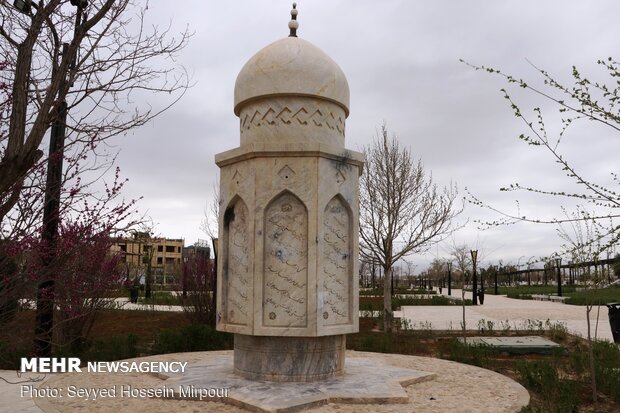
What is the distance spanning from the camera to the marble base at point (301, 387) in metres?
5.80

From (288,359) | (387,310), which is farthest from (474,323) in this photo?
(288,359)

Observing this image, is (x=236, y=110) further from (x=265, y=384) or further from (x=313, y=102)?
(x=265, y=384)

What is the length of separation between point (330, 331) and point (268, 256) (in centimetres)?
133

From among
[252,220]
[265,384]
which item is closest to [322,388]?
[265,384]

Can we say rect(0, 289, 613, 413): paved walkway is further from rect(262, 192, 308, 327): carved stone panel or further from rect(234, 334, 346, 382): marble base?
rect(262, 192, 308, 327): carved stone panel

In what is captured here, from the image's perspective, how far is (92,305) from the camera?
33.2 feet

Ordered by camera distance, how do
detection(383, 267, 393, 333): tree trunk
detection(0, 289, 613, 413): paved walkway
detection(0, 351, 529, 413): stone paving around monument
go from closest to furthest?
1. detection(0, 351, 529, 413): stone paving around monument
2. detection(0, 289, 613, 413): paved walkway
3. detection(383, 267, 393, 333): tree trunk

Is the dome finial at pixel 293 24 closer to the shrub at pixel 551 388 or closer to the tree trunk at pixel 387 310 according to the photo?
the shrub at pixel 551 388

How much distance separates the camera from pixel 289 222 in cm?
706

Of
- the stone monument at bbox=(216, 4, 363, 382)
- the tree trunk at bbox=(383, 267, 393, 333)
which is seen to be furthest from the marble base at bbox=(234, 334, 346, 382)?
the tree trunk at bbox=(383, 267, 393, 333)

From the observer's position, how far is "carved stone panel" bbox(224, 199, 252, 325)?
7.11 m

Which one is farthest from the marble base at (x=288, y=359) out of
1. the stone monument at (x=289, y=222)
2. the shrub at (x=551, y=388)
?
the shrub at (x=551, y=388)

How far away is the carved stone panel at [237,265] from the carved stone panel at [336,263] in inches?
42.2

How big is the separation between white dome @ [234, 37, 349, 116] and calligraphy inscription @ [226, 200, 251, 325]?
5.56ft
